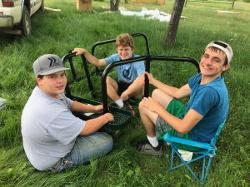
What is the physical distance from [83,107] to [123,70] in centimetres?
114

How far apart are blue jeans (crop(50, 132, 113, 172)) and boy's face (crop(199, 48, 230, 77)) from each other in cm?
120

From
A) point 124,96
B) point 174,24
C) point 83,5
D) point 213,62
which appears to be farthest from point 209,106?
point 83,5

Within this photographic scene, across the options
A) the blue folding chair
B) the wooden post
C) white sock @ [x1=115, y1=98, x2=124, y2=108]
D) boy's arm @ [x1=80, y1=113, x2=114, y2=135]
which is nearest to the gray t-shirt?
boy's arm @ [x1=80, y1=113, x2=114, y2=135]

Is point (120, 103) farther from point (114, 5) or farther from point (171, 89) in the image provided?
point (114, 5)

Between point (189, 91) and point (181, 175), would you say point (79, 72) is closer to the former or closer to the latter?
point (189, 91)

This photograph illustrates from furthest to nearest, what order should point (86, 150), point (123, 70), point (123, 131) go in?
point (123, 70)
point (123, 131)
point (86, 150)

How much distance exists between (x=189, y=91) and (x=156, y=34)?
171 inches

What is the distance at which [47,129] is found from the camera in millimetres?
3375

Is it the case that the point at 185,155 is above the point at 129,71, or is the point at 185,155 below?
below

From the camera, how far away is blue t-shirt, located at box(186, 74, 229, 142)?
10.8 feet

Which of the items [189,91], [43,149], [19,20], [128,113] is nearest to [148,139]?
[128,113]

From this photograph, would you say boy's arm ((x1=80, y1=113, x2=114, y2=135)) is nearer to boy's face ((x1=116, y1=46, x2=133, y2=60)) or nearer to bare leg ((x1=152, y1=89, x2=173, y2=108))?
bare leg ((x1=152, y1=89, x2=173, y2=108))

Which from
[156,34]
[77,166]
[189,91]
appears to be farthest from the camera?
[156,34]

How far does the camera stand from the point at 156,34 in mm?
8219
